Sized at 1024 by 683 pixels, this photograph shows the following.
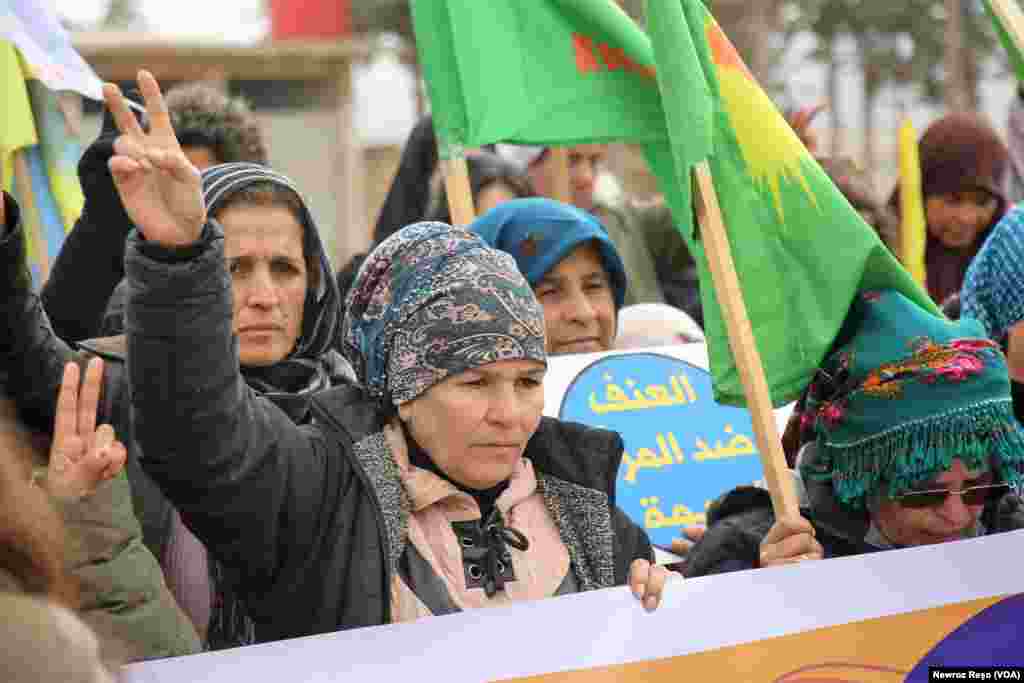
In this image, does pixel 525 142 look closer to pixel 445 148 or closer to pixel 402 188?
pixel 445 148

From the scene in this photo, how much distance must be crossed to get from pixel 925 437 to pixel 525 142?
106cm

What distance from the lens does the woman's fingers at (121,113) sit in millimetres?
2391

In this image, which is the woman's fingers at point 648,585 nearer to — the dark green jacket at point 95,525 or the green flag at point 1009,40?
the dark green jacket at point 95,525

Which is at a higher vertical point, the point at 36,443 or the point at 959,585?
the point at 36,443

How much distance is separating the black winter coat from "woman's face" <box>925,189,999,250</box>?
3.27 metres

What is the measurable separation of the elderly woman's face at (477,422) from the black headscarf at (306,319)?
0.70 metres

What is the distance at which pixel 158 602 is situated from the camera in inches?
105

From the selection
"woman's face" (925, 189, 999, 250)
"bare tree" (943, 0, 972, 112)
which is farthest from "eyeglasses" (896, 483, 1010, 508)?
"bare tree" (943, 0, 972, 112)

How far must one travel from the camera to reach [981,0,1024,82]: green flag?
3600 millimetres

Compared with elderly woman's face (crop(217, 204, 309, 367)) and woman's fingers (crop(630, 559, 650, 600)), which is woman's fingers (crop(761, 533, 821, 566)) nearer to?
woman's fingers (crop(630, 559, 650, 600))

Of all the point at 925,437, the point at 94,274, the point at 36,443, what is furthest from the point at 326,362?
the point at 925,437

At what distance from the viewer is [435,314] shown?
8.93ft

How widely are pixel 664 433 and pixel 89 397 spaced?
6.59 feet

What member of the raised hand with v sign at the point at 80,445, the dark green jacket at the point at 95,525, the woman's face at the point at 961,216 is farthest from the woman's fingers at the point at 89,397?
the woman's face at the point at 961,216
